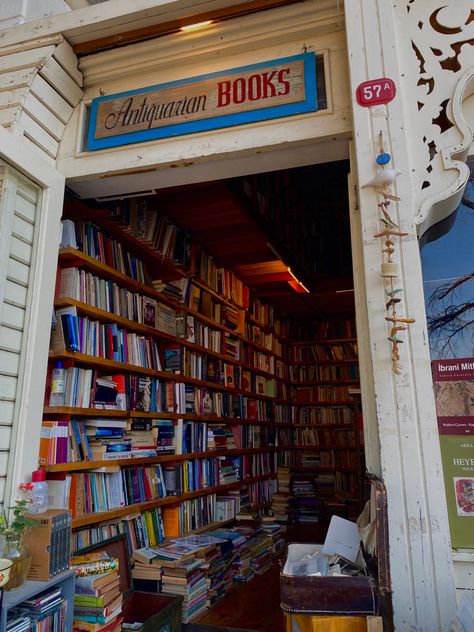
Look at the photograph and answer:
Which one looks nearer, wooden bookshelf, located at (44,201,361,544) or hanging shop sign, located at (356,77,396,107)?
hanging shop sign, located at (356,77,396,107)

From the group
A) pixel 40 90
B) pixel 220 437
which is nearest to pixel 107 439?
pixel 220 437

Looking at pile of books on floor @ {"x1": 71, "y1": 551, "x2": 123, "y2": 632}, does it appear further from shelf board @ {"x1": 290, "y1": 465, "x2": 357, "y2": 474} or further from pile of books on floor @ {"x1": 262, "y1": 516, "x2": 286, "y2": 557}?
shelf board @ {"x1": 290, "y1": 465, "x2": 357, "y2": 474}

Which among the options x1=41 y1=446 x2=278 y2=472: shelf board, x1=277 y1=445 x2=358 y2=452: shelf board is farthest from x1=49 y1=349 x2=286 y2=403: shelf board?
x1=277 y1=445 x2=358 y2=452: shelf board

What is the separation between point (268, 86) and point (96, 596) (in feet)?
7.18

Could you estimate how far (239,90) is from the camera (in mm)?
1995

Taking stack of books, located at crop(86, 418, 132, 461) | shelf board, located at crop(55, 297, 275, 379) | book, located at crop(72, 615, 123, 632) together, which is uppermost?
shelf board, located at crop(55, 297, 275, 379)

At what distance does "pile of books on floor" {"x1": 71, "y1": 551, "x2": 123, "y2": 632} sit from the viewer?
1.87 metres

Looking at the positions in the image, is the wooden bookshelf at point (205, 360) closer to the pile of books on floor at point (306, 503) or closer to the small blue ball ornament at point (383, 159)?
the pile of books on floor at point (306, 503)

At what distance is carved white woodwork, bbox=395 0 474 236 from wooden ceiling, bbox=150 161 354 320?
4.36 feet

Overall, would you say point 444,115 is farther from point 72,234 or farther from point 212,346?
point 212,346

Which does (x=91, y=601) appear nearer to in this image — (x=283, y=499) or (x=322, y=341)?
(x=283, y=499)

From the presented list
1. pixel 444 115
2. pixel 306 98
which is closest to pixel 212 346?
pixel 306 98

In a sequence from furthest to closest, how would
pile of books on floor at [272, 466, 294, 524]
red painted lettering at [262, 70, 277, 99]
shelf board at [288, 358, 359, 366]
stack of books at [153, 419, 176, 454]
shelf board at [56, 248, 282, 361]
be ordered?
shelf board at [288, 358, 359, 366] < pile of books on floor at [272, 466, 294, 524] < stack of books at [153, 419, 176, 454] < shelf board at [56, 248, 282, 361] < red painted lettering at [262, 70, 277, 99]

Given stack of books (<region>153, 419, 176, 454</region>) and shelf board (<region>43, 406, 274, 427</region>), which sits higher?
shelf board (<region>43, 406, 274, 427</region>)
